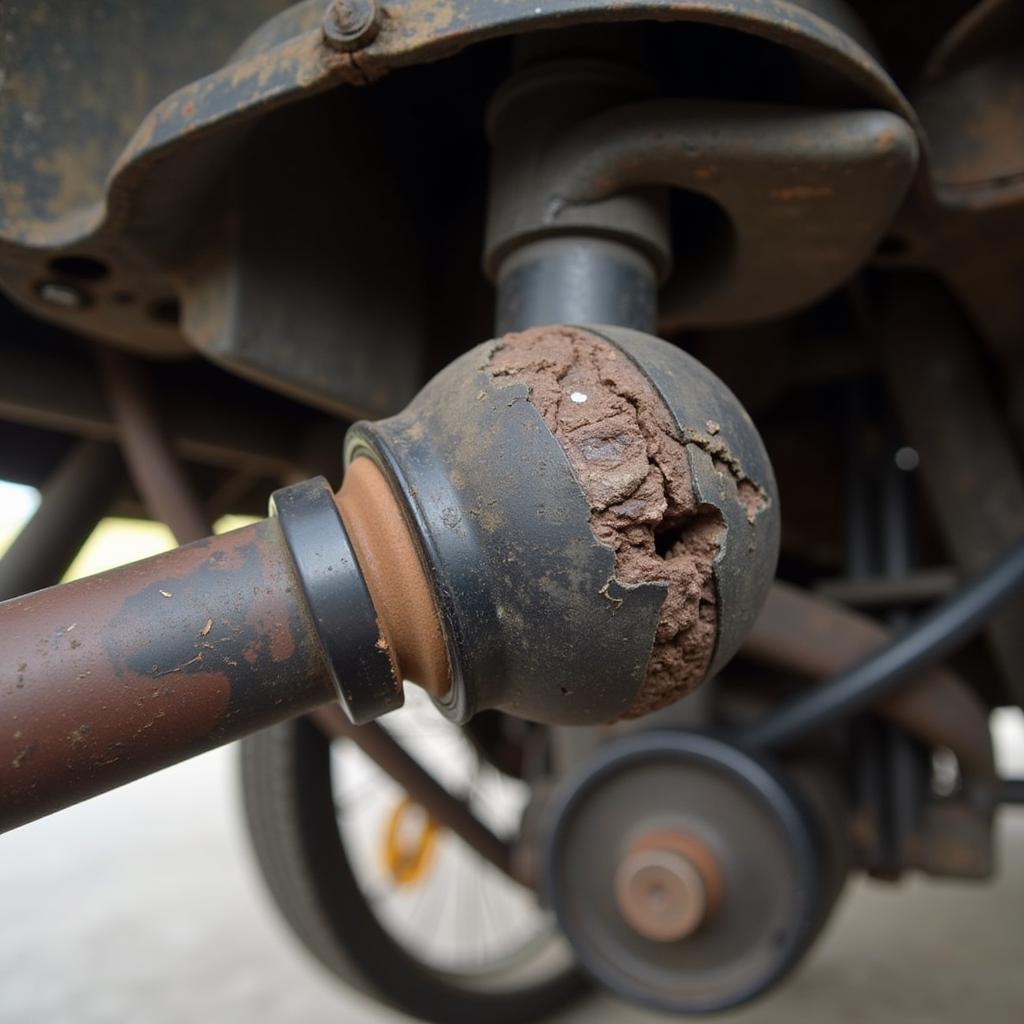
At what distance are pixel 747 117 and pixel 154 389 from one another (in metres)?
0.69

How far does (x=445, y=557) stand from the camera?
51cm

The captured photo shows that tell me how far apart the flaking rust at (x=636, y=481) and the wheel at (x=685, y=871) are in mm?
489

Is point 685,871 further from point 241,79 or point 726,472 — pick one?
point 241,79

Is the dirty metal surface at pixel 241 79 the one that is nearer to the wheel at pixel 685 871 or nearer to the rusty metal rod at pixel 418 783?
the rusty metal rod at pixel 418 783

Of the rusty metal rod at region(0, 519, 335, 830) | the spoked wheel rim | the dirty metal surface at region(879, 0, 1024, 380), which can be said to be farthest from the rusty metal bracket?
the spoked wheel rim

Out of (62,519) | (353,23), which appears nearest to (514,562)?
(353,23)

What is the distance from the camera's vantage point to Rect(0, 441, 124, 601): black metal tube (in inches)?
38.7

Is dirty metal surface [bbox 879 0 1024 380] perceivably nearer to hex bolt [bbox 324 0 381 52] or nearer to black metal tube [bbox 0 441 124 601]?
hex bolt [bbox 324 0 381 52]

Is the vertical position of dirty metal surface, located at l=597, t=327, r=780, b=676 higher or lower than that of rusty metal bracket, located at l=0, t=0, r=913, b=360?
lower

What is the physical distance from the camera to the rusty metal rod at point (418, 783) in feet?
3.46

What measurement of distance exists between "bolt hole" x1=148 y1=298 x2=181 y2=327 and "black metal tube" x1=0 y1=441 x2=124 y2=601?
0.28 metres

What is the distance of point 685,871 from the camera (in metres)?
0.97

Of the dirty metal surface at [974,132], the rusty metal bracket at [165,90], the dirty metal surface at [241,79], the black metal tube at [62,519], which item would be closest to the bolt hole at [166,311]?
the rusty metal bracket at [165,90]

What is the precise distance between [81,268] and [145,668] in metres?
0.45
